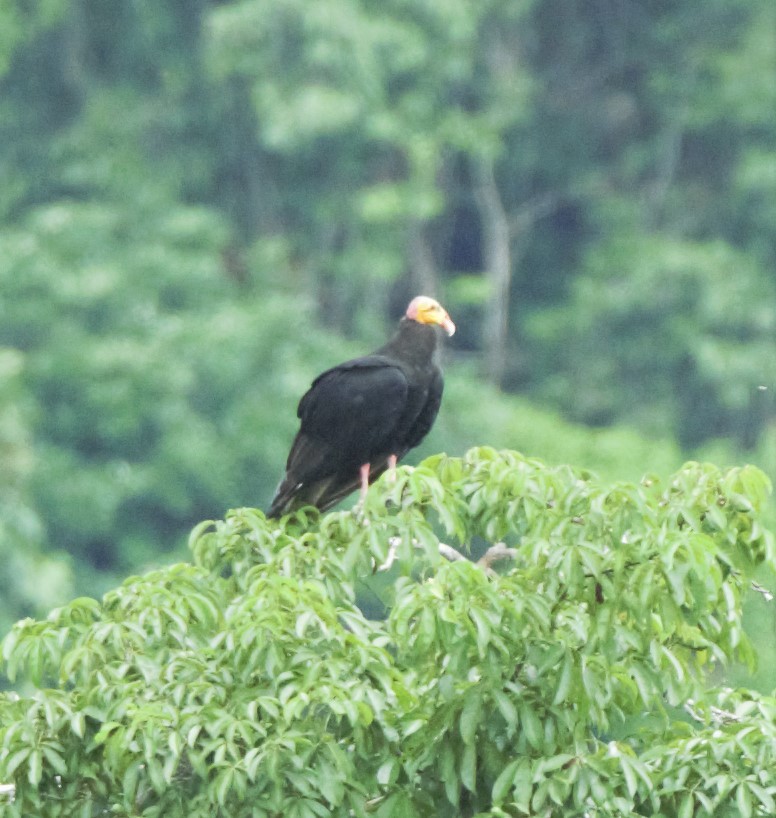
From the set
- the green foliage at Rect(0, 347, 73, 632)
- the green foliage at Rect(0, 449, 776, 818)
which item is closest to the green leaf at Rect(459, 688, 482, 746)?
the green foliage at Rect(0, 449, 776, 818)

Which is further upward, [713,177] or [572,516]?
[713,177]

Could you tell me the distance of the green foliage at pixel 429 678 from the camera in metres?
3.77

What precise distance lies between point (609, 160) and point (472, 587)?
1854cm

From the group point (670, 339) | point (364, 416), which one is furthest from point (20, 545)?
point (364, 416)

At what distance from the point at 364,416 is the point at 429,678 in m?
1.45

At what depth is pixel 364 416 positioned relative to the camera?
552cm

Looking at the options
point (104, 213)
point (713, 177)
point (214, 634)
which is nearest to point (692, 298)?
point (713, 177)

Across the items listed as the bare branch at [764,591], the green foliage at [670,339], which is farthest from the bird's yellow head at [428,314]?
the green foliage at [670,339]

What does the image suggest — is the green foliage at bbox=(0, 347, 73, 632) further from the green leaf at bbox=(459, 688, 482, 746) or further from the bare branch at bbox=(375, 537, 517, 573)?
the green leaf at bbox=(459, 688, 482, 746)

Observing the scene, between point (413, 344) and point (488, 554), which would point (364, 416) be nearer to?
point (413, 344)

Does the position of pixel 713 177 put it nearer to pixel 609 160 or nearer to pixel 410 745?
pixel 609 160

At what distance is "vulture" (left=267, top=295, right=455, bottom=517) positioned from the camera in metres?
5.53

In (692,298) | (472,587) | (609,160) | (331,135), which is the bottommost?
(472,587)

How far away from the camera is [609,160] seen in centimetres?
2208
